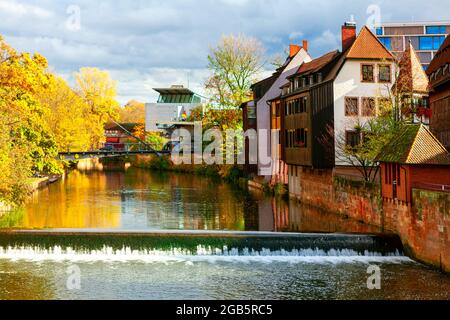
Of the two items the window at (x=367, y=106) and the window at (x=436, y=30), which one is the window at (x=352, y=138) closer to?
the window at (x=367, y=106)

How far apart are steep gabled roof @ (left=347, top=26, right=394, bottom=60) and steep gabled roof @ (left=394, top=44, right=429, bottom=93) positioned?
1.38m

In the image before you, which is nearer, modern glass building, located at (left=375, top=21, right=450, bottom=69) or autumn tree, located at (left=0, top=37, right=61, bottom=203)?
autumn tree, located at (left=0, top=37, right=61, bottom=203)

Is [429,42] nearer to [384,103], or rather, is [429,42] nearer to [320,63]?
[320,63]

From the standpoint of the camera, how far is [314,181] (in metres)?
44.8

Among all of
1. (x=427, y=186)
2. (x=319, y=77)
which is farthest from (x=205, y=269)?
(x=319, y=77)

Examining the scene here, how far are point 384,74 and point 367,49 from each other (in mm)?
2088

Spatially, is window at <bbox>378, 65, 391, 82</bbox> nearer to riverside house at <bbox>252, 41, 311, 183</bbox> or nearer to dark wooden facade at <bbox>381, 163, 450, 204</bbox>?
riverside house at <bbox>252, 41, 311, 183</bbox>

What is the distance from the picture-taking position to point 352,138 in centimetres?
4244

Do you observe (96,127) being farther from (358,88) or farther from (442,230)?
(442,230)

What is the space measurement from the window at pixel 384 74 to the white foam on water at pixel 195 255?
1818 centimetres

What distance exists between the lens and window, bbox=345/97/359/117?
A: 139ft

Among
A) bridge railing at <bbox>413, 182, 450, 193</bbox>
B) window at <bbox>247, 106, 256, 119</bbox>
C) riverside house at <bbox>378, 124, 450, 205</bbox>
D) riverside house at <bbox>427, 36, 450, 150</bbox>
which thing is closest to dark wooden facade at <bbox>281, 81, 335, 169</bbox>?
riverside house at <bbox>427, 36, 450, 150</bbox>

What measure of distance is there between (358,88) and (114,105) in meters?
→ 75.9
